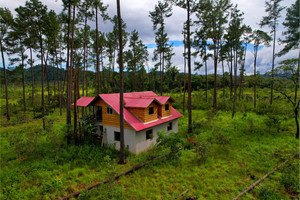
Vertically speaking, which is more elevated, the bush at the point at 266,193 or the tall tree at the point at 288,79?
the tall tree at the point at 288,79

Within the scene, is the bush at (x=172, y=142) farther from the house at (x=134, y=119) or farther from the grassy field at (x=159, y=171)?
the house at (x=134, y=119)

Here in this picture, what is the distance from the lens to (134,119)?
1268 centimetres

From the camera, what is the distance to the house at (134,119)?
1221 cm

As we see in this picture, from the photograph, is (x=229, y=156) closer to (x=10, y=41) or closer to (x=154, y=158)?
(x=154, y=158)

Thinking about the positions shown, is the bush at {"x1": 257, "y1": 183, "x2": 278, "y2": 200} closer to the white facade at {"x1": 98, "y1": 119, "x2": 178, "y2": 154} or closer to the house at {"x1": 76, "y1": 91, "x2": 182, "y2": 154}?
the house at {"x1": 76, "y1": 91, "x2": 182, "y2": 154}

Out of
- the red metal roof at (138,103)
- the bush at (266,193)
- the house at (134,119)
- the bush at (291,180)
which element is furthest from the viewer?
the red metal roof at (138,103)

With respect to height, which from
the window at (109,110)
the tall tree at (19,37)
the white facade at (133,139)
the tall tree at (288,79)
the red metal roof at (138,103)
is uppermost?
the tall tree at (19,37)

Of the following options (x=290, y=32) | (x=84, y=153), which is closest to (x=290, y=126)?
(x=290, y=32)

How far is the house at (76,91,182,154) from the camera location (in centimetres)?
1221

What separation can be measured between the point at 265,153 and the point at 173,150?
297 inches

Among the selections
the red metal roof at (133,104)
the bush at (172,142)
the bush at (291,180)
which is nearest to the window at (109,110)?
the red metal roof at (133,104)

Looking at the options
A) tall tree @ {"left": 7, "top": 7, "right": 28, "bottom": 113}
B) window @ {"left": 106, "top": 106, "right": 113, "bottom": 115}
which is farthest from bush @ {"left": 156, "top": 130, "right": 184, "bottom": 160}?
tall tree @ {"left": 7, "top": 7, "right": 28, "bottom": 113}

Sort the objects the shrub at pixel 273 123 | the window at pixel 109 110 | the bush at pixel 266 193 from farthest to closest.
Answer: the shrub at pixel 273 123, the window at pixel 109 110, the bush at pixel 266 193

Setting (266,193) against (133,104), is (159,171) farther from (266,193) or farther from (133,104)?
(133,104)
